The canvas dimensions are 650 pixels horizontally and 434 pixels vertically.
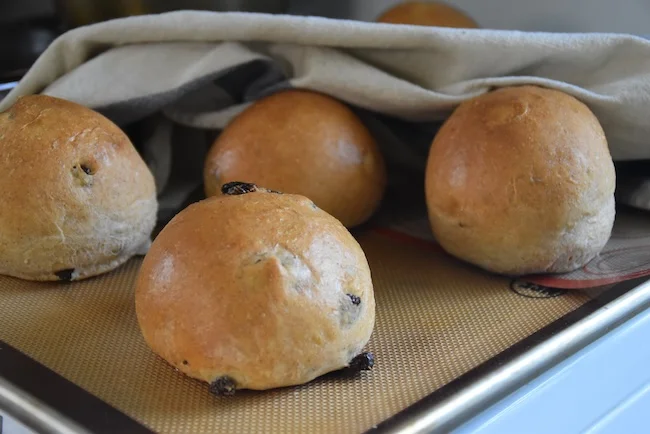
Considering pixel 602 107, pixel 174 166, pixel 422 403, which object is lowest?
pixel 174 166

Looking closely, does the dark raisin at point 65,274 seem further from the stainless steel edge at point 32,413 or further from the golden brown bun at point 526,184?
the golden brown bun at point 526,184

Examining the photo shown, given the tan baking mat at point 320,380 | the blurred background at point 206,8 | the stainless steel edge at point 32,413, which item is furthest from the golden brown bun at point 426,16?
the stainless steel edge at point 32,413

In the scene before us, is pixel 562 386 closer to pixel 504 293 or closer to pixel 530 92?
pixel 504 293

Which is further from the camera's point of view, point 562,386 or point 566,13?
point 566,13

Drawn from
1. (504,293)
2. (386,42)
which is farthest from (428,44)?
(504,293)

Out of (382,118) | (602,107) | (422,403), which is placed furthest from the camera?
(382,118)

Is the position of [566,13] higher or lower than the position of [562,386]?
higher

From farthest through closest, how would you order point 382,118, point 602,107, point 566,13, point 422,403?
point 566,13
point 382,118
point 602,107
point 422,403
